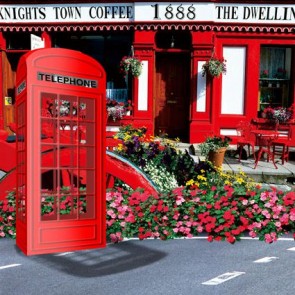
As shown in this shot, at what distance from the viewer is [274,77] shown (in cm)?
1491

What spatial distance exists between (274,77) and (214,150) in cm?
473

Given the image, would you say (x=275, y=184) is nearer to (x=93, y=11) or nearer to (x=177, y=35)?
(x=177, y=35)

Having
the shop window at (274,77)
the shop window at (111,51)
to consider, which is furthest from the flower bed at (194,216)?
the shop window at (111,51)

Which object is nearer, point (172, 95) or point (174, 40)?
point (174, 40)

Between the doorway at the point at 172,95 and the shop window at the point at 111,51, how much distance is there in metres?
1.00

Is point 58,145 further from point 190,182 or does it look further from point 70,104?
point 190,182

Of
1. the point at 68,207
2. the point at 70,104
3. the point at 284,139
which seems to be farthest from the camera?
the point at 284,139

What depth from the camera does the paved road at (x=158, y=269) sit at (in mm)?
4668

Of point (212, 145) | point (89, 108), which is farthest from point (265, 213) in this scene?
point (212, 145)

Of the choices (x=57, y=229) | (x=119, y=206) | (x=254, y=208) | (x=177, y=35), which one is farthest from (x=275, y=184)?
(x=57, y=229)

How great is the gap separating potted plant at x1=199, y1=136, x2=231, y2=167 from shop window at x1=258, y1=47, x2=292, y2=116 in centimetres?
362

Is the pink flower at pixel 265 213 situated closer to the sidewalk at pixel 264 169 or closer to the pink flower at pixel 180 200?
the pink flower at pixel 180 200

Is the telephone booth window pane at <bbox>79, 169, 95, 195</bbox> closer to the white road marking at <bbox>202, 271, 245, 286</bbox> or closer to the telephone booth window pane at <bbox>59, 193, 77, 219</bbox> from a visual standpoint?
the telephone booth window pane at <bbox>59, 193, 77, 219</bbox>

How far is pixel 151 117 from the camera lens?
14.5 metres
